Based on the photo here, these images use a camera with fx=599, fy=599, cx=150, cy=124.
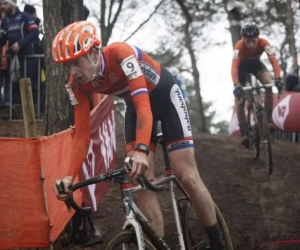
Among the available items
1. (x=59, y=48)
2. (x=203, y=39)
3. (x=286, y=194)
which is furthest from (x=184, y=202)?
(x=203, y=39)

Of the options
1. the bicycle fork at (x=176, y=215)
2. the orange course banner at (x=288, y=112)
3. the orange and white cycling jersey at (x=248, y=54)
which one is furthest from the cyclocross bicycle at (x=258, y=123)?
the bicycle fork at (x=176, y=215)

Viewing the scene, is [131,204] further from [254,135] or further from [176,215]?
[254,135]

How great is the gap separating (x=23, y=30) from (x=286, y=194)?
5303 mm

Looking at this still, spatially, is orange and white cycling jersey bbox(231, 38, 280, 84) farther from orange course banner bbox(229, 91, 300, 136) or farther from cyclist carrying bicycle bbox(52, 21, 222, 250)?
cyclist carrying bicycle bbox(52, 21, 222, 250)

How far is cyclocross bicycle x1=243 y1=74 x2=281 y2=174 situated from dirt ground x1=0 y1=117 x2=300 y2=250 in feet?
1.01

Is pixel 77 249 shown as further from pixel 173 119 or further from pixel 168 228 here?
pixel 173 119

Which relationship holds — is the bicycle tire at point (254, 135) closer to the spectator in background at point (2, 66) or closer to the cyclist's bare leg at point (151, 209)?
the spectator in background at point (2, 66)

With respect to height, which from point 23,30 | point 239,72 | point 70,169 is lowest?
point 70,169

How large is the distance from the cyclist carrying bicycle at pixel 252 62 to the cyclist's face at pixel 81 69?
5.35m

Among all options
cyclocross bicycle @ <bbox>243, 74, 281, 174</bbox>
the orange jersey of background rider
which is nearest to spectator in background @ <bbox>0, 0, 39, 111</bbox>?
cyclocross bicycle @ <bbox>243, 74, 281, 174</bbox>

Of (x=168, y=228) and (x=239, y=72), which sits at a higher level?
(x=239, y=72)

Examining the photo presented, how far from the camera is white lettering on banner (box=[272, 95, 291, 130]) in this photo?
1418 cm

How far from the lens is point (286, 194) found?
8.41m

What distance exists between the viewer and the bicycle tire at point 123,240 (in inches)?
155
